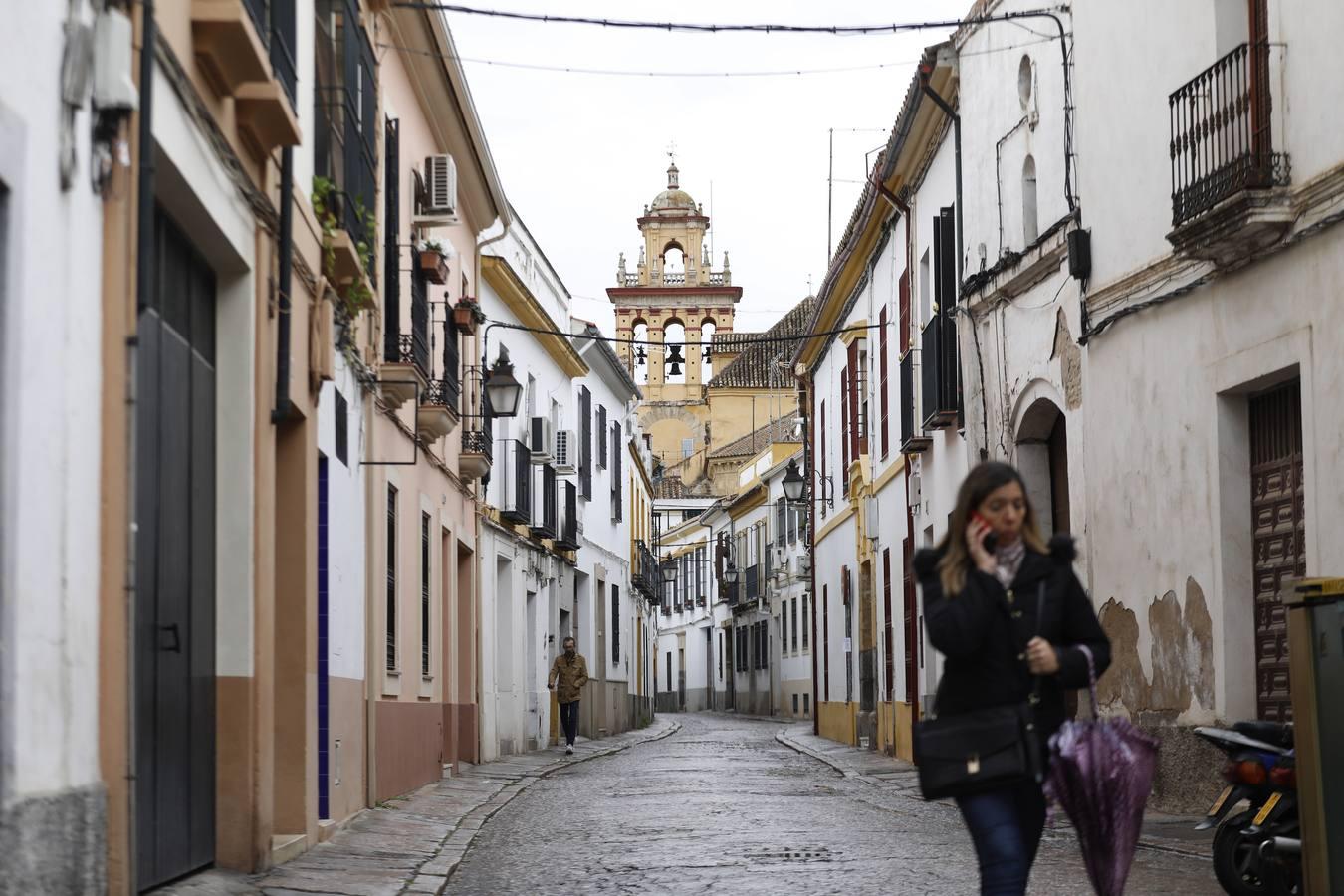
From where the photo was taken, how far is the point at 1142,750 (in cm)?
573

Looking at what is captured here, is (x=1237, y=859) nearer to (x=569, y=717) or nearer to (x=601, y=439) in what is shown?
(x=569, y=717)

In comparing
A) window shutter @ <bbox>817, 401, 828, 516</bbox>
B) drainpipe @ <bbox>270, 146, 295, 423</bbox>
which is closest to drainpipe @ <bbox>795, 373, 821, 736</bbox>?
window shutter @ <bbox>817, 401, 828, 516</bbox>

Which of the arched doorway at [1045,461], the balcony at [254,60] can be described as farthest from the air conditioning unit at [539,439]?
the balcony at [254,60]

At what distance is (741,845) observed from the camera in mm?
11484

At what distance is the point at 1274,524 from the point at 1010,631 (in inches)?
283

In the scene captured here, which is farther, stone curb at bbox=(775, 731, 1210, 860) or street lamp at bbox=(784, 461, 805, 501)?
street lamp at bbox=(784, 461, 805, 501)

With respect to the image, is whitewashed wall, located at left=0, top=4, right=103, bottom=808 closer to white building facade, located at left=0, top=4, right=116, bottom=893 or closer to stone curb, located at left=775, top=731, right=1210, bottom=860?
white building facade, located at left=0, top=4, right=116, bottom=893

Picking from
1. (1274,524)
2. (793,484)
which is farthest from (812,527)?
(1274,524)

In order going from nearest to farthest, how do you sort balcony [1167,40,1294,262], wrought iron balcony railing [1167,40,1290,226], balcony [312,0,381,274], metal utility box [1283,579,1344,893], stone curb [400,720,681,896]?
1. metal utility box [1283,579,1344,893]
2. stone curb [400,720,681,896]
3. balcony [1167,40,1294,262]
4. wrought iron balcony railing [1167,40,1290,226]
5. balcony [312,0,381,274]

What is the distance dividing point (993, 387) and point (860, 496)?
10.2m

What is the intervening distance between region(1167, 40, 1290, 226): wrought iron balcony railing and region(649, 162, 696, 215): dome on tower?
239 ft

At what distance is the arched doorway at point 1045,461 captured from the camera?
16.9 meters

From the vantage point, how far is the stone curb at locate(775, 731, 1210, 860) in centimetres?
1071

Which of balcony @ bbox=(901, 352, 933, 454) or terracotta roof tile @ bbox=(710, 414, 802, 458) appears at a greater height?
terracotta roof tile @ bbox=(710, 414, 802, 458)
